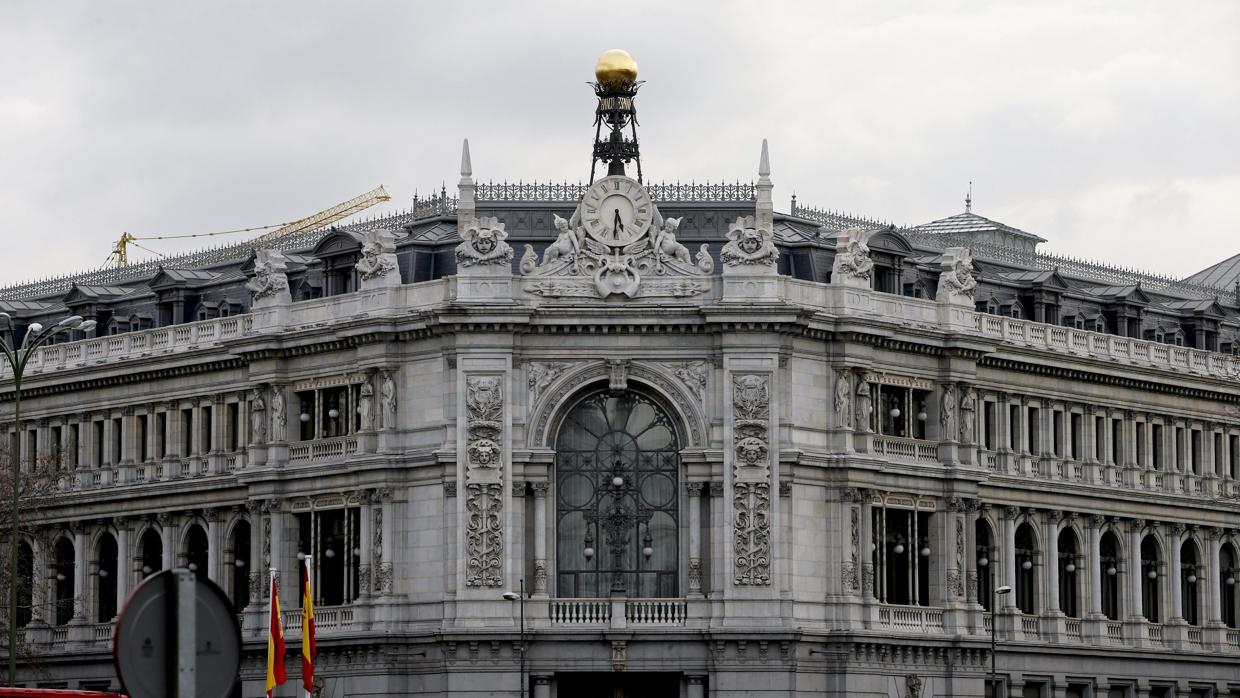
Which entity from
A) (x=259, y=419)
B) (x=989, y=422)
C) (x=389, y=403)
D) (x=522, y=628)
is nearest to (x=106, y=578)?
(x=259, y=419)

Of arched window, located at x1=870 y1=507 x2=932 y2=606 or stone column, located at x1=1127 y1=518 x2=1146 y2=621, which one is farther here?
stone column, located at x1=1127 y1=518 x2=1146 y2=621

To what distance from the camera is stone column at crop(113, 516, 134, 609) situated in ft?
314

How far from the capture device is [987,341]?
90.4 meters

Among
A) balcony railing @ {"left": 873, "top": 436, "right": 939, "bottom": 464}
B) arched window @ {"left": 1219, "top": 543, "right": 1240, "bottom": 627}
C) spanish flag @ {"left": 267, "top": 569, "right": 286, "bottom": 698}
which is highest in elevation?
balcony railing @ {"left": 873, "top": 436, "right": 939, "bottom": 464}

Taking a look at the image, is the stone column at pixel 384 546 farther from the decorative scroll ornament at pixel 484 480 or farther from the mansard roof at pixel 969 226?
the mansard roof at pixel 969 226

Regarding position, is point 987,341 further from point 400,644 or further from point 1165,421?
point 400,644

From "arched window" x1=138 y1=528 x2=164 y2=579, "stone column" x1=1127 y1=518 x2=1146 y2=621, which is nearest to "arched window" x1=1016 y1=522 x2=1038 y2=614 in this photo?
"stone column" x1=1127 y1=518 x2=1146 y2=621

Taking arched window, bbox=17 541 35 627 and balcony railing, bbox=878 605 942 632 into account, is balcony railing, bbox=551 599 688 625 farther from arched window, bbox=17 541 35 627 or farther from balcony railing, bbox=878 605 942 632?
arched window, bbox=17 541 35 627

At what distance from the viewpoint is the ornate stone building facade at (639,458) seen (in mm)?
80812

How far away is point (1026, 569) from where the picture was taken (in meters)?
94.5

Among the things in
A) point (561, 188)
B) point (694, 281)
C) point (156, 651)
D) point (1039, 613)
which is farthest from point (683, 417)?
point (156, 651)

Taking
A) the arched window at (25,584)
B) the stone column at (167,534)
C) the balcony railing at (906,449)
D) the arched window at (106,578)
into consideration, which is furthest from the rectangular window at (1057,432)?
the arched window at (25,584)

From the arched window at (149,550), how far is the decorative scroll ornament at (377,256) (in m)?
16.7

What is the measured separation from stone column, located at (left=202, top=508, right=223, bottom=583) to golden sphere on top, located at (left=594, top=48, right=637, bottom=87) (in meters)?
21.5
